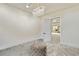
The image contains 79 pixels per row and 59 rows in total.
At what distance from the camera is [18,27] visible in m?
1.78

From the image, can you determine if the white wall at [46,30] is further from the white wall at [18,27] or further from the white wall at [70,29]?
the white wall at [70,29]

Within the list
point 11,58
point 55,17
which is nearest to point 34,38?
point 55,17

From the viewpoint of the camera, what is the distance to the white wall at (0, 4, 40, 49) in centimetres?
174

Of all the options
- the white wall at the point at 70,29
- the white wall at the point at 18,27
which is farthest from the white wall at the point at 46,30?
the white wall at the point at 70,29

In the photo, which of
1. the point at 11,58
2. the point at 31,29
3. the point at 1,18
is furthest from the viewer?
the point at 31,29

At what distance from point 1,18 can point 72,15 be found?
1.40m

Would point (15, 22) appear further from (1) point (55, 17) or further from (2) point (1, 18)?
(1) point (55, 17)

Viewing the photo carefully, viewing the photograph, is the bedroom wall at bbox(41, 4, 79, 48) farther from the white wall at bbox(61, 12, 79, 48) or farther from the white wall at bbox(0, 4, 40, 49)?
the white wall at bbox(0, 4, 40, 49)

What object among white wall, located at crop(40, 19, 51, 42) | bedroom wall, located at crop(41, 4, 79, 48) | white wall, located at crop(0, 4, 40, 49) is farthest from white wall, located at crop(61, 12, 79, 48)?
white wall, located at crop(0, 4, 40, 49)

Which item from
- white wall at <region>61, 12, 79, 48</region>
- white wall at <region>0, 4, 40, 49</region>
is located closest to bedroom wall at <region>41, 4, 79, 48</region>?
white wall at <region>61, 12, 79, 48</region>

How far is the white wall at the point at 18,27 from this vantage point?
1.74 metres

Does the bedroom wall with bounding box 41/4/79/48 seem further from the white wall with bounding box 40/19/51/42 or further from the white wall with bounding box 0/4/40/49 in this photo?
the white wall with bounding box 0/4/40/49

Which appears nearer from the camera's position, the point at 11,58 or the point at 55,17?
the point at 11,58

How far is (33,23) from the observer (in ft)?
5.92
